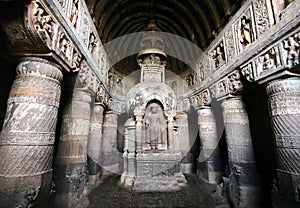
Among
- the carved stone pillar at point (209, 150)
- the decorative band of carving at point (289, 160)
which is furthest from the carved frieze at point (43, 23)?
the carved stone pillar at point (209, 150)

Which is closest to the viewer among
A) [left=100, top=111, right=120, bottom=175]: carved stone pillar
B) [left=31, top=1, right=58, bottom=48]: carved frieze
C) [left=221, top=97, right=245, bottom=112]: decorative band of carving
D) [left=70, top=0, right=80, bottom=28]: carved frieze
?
[left=31, top=1, right=58, bottom=48]: carved frieze

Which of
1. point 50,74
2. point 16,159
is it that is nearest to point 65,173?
point 16,159

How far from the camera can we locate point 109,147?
8.09 m

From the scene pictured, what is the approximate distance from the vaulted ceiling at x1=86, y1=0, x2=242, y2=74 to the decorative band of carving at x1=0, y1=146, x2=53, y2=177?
4.42m

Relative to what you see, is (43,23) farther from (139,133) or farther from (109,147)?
(109,147)

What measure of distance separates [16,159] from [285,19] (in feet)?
17.2

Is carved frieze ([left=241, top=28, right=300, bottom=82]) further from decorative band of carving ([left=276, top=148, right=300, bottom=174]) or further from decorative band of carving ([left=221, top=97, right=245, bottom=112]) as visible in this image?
decorative band of carving ([left=276, top=148, right=300, bottom=174])

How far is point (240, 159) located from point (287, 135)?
1668mm

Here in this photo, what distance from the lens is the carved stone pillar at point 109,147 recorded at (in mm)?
7840

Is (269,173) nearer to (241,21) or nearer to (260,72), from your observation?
(260,72)

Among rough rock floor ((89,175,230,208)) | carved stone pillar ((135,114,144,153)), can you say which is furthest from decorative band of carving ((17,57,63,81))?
carved stone pillar ((135,114,144,153))

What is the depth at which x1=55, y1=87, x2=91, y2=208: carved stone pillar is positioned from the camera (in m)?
3.85

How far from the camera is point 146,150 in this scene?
21.9 ft

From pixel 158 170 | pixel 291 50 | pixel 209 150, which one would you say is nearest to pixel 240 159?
pixel 209 150
